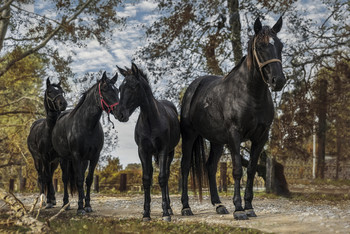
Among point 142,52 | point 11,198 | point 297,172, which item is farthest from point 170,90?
point 297,172

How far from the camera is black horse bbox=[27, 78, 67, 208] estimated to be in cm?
938

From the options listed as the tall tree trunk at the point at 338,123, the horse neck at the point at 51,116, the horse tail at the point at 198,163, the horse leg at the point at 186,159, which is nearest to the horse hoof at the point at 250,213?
the horse leg at the point at 186,159

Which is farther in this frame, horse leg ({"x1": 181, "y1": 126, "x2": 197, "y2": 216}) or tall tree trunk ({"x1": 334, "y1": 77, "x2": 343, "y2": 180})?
tall tree trunk ({"x1": 334, "y1": 77, "x2": 343, "y2": 180})

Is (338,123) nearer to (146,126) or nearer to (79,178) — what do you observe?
(79,178)

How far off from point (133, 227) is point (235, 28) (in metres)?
9.85

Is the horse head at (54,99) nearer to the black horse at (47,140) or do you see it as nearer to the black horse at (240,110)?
the black horse at (47,140)

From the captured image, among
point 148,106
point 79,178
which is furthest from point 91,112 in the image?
point 148,106

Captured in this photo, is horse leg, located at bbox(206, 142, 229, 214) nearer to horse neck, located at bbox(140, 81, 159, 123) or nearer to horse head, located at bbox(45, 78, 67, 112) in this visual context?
horse neck, located at bbox(140, 81, 159, 123)

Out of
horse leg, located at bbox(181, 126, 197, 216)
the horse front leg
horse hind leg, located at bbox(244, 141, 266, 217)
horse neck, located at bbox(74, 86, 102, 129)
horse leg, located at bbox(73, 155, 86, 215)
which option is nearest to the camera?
the horse front leg

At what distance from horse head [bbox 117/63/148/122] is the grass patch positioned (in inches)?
71.2

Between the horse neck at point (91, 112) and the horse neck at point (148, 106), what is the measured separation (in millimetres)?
1899

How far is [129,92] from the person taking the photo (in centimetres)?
645

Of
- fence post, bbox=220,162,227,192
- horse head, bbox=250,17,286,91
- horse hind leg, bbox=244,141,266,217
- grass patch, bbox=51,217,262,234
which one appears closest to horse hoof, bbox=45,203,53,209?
grass patch, bbox=51,217,262,234

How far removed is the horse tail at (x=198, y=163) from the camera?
8.05 metres
